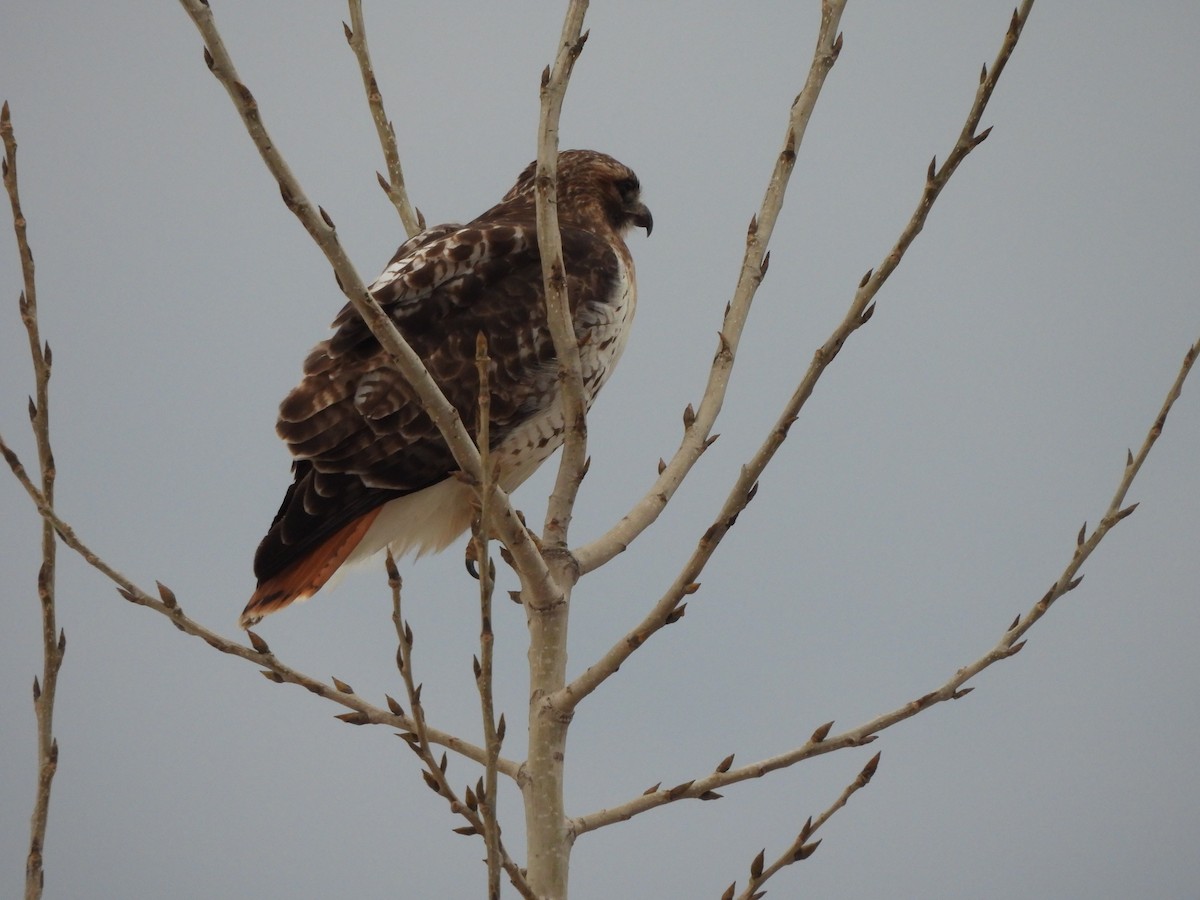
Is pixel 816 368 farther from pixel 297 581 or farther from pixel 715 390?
pixel 297 581

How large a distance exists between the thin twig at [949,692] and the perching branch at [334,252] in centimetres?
75

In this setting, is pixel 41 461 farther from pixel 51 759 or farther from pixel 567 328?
pixel 567 328

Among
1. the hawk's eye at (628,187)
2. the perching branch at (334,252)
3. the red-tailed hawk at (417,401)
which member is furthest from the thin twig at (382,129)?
the perching branch at (334,252)

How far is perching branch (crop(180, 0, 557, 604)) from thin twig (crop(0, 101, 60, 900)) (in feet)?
2.04

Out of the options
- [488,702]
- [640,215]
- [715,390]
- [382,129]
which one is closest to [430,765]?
[488,702]

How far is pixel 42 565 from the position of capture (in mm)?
2736

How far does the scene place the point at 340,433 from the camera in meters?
4.37

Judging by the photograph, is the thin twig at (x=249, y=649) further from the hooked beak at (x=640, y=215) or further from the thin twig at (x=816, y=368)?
the hooked beak at (x=640, y=215)

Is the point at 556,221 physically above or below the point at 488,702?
above

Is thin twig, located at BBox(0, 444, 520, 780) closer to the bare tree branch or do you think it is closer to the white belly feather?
the bare tree branch

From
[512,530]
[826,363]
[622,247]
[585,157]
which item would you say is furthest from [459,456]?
[585,157]

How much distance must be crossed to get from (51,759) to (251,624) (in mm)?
1720

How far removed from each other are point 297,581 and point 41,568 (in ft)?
5.27

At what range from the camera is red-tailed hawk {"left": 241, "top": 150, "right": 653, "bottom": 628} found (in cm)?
434
